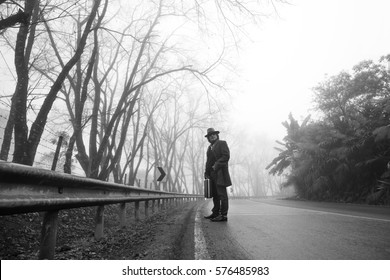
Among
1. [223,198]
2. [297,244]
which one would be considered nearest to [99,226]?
[297,244]

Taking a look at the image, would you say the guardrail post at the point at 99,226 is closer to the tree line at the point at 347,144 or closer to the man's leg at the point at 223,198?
the man's leg at the point at 223,198

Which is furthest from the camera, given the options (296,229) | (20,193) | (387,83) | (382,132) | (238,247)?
(387,83)

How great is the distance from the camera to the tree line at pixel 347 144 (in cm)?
1234

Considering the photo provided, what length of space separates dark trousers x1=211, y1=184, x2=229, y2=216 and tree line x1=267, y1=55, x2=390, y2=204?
7.78m

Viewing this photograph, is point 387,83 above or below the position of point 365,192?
above

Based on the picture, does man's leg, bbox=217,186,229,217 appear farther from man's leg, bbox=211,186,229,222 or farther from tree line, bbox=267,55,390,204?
tree line, bbox=267,55,390,204

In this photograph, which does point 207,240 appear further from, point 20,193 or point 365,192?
point 365,192

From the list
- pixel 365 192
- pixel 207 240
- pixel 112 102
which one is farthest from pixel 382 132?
pixel 112 102

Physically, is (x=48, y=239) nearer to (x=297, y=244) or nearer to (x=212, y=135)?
(x=297, y=244)

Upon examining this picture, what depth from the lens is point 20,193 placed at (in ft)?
6.45

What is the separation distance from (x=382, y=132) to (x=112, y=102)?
14.5 m

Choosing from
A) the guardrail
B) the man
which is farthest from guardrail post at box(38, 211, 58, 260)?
the man

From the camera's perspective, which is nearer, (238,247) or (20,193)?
(20,193)
